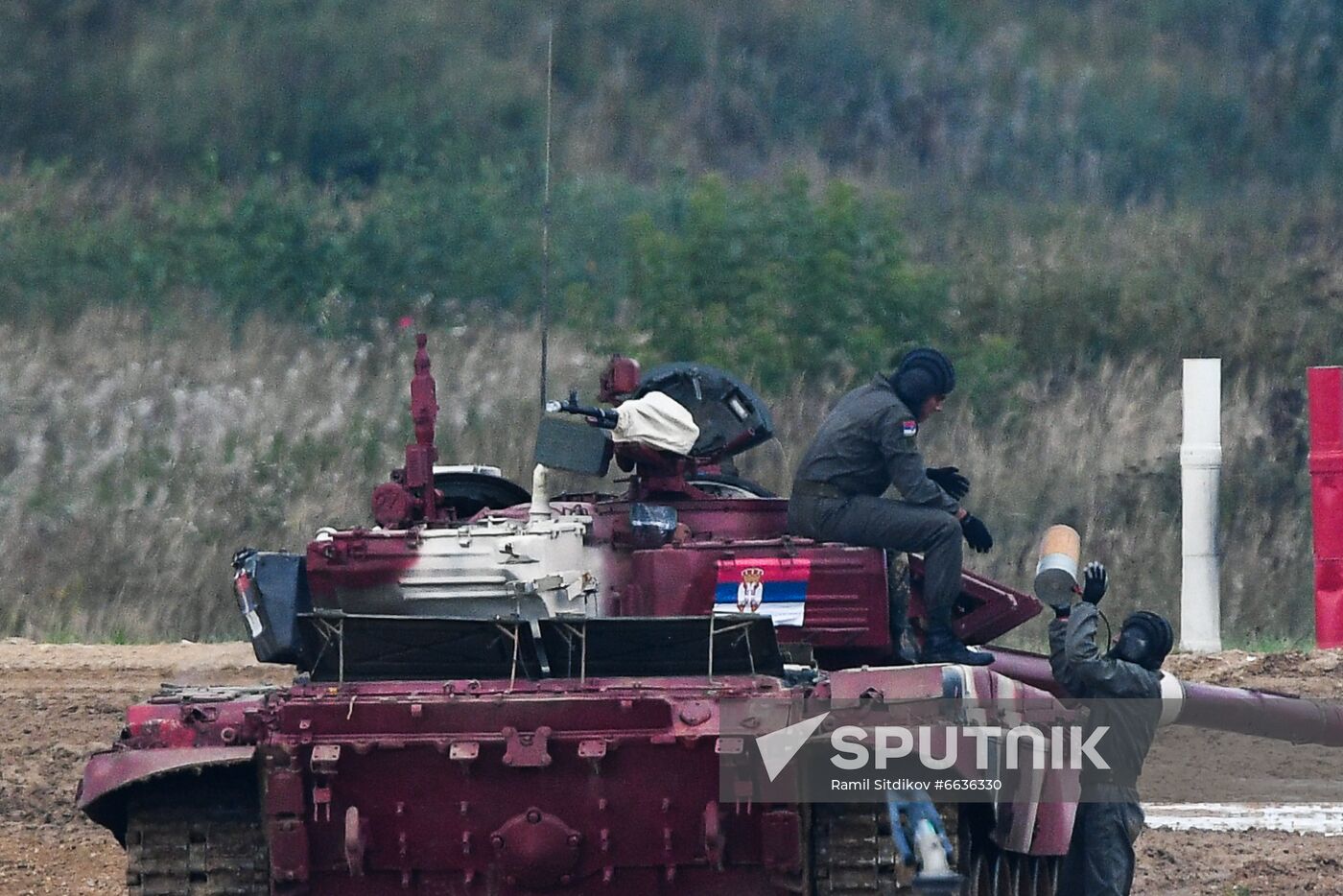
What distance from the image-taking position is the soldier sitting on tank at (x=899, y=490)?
10.4 metres

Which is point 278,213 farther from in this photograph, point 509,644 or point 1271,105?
point 509,644

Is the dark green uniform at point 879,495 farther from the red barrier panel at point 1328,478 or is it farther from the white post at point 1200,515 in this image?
the white post at point 1200,515

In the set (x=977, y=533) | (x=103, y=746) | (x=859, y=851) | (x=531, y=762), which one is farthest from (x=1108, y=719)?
(x=103, y=746)

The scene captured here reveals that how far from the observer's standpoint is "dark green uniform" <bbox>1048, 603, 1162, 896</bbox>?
10.3m

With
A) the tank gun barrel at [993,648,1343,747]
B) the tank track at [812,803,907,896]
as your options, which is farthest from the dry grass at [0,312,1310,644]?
the tank track at [812,803,907,896]

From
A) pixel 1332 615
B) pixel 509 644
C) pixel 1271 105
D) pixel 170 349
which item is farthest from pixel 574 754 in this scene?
pixel 1271 105

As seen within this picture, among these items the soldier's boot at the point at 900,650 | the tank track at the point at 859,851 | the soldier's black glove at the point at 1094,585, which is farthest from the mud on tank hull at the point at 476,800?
the soldier's black glove at the point at 1094,585

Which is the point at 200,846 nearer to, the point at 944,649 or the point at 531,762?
the point at 531,762

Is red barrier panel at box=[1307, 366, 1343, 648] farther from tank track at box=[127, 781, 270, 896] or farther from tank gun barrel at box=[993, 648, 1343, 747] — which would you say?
tank track at box=[127, 781, 270, 896]

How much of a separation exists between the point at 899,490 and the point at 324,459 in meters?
10.7

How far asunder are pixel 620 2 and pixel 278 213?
11.1ft

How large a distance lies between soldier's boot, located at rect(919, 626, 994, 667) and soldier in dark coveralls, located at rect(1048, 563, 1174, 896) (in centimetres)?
33

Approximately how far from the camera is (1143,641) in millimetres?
10547

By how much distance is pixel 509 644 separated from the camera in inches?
360
